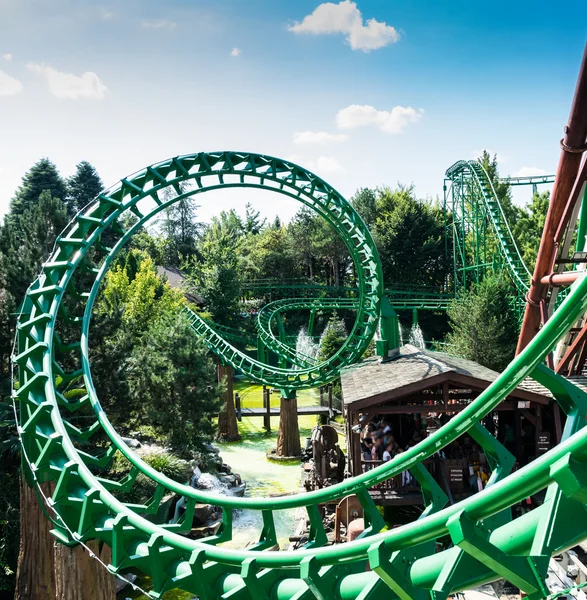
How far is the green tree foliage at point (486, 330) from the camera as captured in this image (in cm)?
1819

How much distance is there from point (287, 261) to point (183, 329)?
26150mm

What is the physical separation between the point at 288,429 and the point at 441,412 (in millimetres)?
6176

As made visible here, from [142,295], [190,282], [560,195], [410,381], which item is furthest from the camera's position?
[190,282]

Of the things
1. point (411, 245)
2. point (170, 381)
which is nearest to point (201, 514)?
point (170, 381)

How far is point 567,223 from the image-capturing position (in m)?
7.32

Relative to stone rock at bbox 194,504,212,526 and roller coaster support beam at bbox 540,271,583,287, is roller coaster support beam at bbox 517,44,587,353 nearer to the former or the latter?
roller coaster support beam at bbox 540,271,583,287

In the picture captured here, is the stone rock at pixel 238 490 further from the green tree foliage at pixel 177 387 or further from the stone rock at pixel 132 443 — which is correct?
the stone rock at pixel 132 443

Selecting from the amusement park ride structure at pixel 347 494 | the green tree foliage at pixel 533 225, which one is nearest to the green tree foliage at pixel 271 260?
the green tree foliage at pixel 533 225

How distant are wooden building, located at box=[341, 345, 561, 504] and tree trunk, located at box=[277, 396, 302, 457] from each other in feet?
14.3

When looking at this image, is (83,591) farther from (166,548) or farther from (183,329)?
(183,329)

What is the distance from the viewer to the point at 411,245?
117 ft

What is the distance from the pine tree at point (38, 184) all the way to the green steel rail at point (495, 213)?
2323cm

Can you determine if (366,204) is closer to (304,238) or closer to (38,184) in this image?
(304,238)

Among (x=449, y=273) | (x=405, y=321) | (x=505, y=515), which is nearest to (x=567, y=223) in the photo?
(x=505, y=515)
